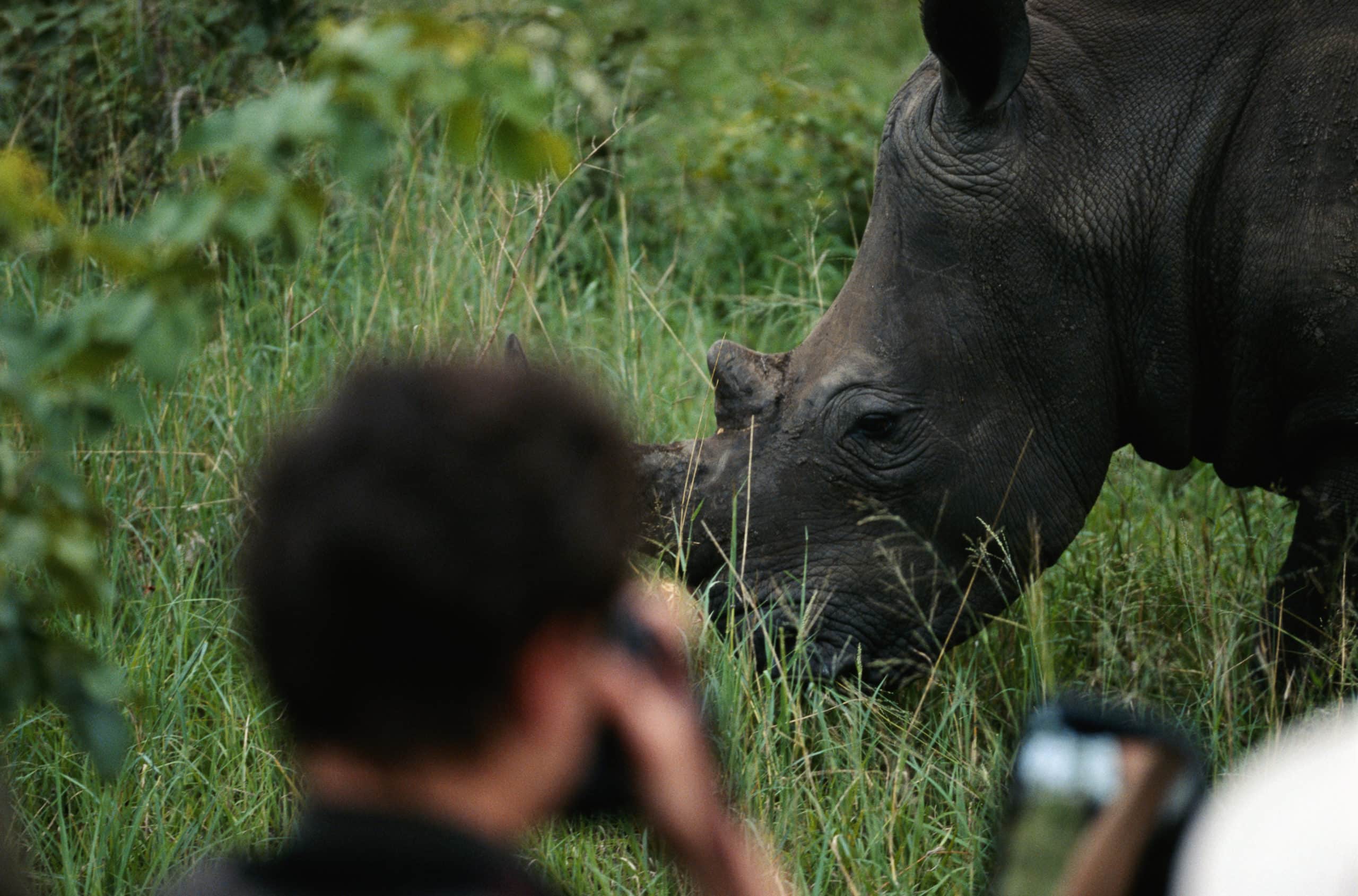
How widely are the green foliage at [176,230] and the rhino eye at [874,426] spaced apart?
7.91 ft

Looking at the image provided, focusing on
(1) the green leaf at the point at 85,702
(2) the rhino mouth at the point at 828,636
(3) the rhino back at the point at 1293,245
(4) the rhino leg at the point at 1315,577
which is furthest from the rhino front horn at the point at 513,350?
(1) the green leaf at the point at 85,702

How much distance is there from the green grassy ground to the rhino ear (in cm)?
98

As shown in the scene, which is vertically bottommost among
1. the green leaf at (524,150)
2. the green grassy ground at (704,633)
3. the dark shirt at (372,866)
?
the green grassy ground at (704,633)

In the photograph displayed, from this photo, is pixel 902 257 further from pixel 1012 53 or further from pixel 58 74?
pixel 58 74

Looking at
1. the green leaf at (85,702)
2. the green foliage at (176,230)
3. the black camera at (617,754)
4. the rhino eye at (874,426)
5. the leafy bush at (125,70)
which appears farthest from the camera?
the leafy bush at (125,70)

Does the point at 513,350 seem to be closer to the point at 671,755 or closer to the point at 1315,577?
the point at 1315,577

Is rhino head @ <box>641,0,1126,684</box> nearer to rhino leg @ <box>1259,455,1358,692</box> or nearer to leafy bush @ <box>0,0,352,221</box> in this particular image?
rhino leg @ <box>1259,455,1358,692</box>

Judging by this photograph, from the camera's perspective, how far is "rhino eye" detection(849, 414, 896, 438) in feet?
12.5

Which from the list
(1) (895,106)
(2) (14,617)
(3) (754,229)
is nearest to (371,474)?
(2) (14,617)

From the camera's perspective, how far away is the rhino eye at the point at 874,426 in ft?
12.5

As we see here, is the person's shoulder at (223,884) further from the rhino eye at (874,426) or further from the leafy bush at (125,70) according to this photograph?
the leafy bush at (125,70)

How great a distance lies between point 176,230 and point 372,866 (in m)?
0.59

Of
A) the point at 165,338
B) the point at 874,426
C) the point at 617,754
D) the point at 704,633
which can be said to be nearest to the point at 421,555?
the point at 617,754

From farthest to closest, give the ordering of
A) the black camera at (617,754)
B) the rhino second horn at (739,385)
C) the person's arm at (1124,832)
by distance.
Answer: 1. the rhino second horn at (739,385)
2. the black camera at (617,754)
3. the person's arm at (1124,832)
